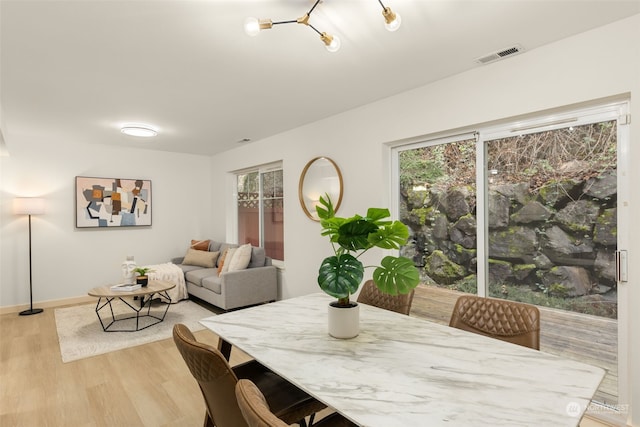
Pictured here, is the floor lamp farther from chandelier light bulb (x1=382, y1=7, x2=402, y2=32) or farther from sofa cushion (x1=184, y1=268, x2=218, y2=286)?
chandelier light bulb (x1=382, y1=7, x2=402, y2=32)

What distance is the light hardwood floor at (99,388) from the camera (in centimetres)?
219

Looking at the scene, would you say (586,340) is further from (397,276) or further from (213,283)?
(213,283)

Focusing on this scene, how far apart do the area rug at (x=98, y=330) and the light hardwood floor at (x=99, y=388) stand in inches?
4.7

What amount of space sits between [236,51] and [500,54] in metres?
1.87

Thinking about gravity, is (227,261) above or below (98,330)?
above

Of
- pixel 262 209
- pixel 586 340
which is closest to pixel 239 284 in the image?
pixel 262 209

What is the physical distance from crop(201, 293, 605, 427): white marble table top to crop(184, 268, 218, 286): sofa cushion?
3219 mm

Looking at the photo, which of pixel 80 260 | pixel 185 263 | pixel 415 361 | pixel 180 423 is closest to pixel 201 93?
pixel 180 423

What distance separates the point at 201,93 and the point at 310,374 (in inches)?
111

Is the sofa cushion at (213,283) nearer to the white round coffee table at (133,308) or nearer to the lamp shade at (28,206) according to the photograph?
the white round coffee table at (133,308)

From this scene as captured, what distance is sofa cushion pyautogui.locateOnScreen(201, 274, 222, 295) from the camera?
4363 mm

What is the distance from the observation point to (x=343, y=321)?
153cm

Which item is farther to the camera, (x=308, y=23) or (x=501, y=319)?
(x=308, y=23)

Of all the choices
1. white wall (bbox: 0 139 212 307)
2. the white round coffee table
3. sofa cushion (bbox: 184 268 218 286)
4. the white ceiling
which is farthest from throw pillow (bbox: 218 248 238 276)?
the white ceiling
